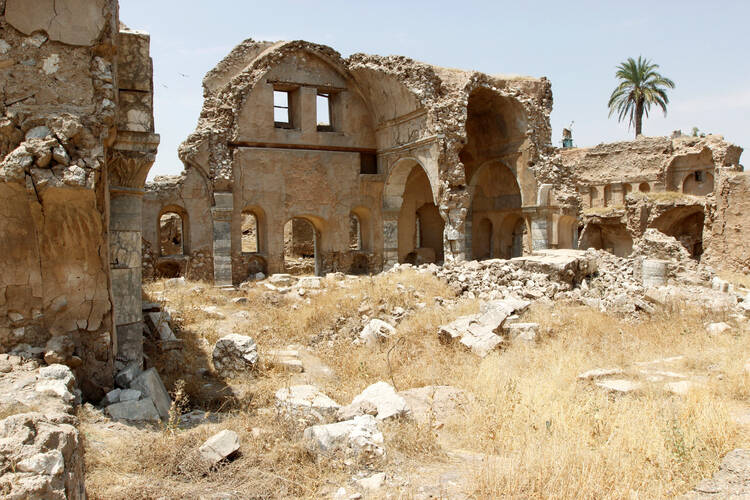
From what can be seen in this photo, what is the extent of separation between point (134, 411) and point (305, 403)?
5.30 ft

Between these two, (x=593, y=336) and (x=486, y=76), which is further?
(x=486, y=76)

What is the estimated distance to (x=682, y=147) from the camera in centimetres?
3000

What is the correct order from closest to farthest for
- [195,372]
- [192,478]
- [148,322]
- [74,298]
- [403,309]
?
[192,478] → [74,298] → [195,372] → [148,322] → [403,309]

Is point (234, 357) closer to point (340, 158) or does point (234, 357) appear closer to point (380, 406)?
point (380, 406)

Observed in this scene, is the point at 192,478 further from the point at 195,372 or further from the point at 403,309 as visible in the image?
the point at 403,309

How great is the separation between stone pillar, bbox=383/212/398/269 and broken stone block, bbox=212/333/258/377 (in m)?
11.4

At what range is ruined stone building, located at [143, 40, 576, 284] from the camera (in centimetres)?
1588

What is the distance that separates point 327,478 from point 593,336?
233 inches

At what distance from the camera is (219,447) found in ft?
14.2

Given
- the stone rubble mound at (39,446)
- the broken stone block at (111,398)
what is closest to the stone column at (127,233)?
the broken stone block at (111,398)

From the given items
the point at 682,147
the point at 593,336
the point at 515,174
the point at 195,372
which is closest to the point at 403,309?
the point at 593,336

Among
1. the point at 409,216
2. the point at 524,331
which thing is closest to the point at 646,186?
the point at 409,216

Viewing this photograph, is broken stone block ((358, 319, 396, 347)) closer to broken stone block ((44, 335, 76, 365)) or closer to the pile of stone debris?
the pile of stone debris

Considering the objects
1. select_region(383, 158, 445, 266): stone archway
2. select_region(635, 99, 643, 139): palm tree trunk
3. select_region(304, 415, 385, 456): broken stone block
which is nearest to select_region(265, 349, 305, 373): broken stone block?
select_region(304, 415, 385, 456): broken stone block
